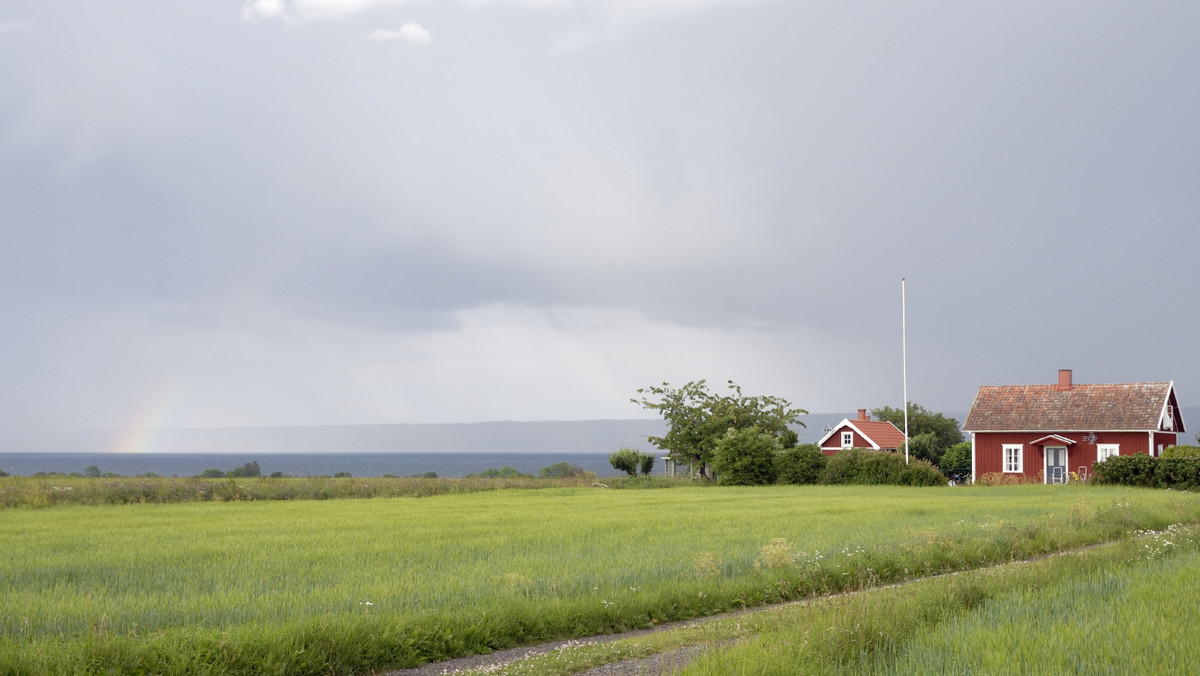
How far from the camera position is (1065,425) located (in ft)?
163

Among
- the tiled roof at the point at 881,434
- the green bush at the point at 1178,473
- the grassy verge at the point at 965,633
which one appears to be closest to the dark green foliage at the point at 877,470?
the green bush at the point at 1178,473

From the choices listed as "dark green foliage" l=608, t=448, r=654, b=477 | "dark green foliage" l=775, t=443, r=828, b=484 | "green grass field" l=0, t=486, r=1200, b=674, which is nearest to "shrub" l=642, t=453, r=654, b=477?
"dark green foliage" l=608, t=448, r=654, b=477

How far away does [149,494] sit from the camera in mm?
33750

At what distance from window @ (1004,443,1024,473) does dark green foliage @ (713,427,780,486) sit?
14.3 m

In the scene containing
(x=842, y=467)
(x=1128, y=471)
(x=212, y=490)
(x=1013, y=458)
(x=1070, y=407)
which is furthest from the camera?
(x=1013, y=458)

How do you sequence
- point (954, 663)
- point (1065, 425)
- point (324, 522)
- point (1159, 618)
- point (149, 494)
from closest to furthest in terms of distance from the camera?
point (954, 663) < point (1159, 618) < point (324, 522) < point (149, 494) < point (1065, 425)

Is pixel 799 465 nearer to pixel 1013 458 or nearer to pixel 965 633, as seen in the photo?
pixel 1013 458

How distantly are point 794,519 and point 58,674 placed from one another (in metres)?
20.1

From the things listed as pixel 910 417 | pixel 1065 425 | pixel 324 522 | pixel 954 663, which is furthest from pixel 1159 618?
pixel 910 417

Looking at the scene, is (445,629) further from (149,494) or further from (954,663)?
(149,494)

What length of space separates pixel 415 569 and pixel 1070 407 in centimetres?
4680

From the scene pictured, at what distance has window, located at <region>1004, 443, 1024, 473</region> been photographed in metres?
51.2

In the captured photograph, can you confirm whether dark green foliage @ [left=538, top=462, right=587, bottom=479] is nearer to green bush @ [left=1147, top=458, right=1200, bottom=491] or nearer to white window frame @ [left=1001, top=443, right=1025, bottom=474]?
white window frame @ [left=1001, top=443, right=1025, bottom=474]

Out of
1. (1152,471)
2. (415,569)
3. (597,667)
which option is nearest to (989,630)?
(597,667)
